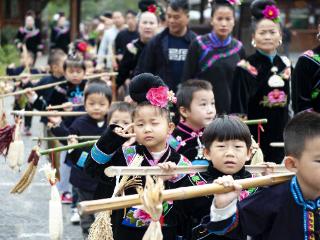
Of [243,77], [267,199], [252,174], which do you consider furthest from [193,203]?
[243,77]

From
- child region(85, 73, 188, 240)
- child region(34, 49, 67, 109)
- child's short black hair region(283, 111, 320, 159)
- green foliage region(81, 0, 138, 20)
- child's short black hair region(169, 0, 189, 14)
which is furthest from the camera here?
green foliage region(81, 0, 138, 20)

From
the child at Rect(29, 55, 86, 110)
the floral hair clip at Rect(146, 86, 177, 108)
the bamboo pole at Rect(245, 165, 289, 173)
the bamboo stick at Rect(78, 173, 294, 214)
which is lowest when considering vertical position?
the child at Rect(29, 55, 86, 110)

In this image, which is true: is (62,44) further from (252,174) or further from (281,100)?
(252,174)

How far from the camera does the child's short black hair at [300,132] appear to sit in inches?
132

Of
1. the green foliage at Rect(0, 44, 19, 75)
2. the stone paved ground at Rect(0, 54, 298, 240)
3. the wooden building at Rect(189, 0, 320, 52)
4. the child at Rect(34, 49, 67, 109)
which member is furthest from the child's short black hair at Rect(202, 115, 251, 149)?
the wooden building at Rect(189, 0, 320, 52)

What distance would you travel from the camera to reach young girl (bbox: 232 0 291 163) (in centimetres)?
664

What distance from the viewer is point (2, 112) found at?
282 inches

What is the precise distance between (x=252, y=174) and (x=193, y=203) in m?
0.39

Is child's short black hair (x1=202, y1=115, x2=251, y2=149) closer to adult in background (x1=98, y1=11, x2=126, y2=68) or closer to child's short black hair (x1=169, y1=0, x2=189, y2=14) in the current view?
child's short black hair (x1=169, y1=0, x2=189, y2=14)

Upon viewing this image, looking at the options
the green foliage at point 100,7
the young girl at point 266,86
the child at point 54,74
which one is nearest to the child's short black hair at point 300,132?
the young girl at point 266,86

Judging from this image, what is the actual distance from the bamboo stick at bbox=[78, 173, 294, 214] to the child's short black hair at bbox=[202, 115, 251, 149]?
0.61 m

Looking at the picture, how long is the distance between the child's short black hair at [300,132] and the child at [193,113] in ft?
6.21

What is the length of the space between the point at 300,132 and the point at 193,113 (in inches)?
83.4

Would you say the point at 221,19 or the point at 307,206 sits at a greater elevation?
the point at 221,19
